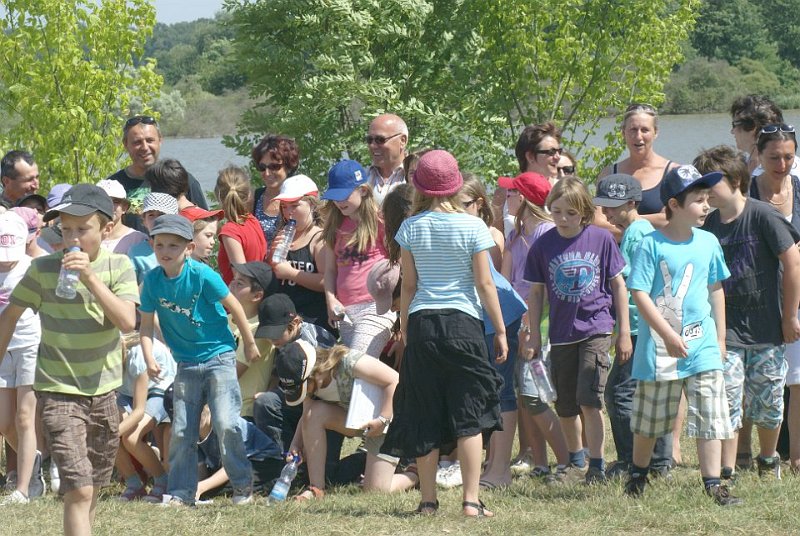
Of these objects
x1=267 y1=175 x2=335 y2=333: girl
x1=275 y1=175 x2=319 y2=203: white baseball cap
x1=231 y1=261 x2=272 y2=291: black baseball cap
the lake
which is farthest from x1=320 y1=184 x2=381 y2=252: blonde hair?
the lake

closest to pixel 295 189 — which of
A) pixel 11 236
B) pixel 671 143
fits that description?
pixel 11 236

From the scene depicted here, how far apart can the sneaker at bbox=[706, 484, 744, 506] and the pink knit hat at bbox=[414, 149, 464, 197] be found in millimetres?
1987

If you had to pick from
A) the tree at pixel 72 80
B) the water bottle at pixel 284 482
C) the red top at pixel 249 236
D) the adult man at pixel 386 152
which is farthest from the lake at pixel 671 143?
the water bottle at pixel 284 482

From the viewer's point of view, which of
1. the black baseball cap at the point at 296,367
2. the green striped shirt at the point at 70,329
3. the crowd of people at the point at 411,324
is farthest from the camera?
the black baseball cap at the point at 296,367

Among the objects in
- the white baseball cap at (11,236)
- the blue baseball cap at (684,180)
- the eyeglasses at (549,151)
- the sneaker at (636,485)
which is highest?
the eyeglasses at (549,151)

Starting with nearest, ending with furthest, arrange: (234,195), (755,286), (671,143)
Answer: (755,286), (234,195), (671,143)

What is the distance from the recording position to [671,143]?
20.6m

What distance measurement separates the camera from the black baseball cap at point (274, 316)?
22.4 feet

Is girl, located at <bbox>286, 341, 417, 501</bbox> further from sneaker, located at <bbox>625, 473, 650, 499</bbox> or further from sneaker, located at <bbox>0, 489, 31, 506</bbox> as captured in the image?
sneaker, located at <bbox>0, 489, 31, 506</bbox>

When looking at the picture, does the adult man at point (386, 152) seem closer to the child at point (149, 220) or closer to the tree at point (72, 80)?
the child at point (149, 220)

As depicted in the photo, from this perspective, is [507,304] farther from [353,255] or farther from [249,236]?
[249,236]

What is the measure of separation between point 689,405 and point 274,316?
2578mm

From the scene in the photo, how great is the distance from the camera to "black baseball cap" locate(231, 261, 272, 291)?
7.19 meters

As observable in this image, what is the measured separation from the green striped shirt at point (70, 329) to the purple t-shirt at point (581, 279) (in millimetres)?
2453
